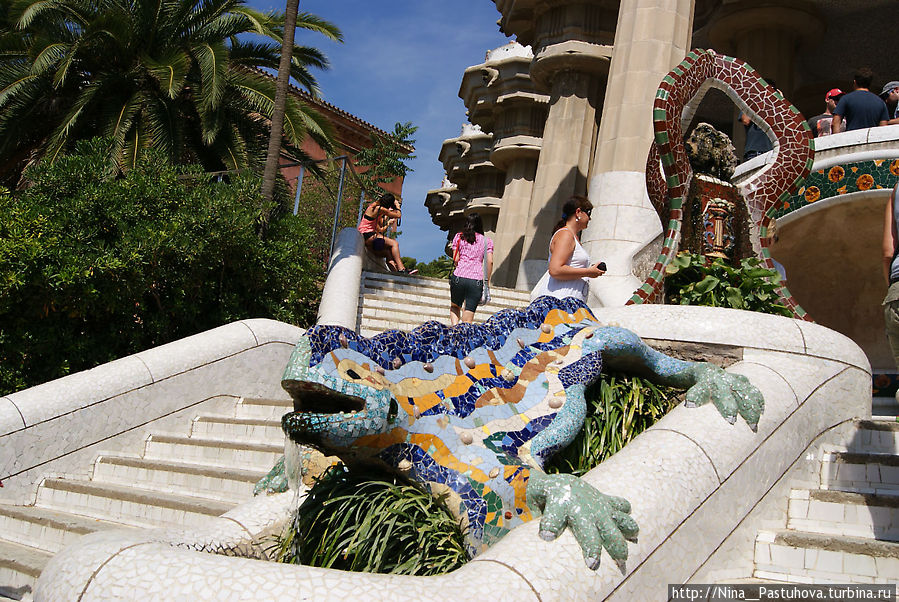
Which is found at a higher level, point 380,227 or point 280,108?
point 280,108

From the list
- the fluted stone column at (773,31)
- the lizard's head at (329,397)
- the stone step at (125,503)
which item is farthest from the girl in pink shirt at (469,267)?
the fluted stone column at (773,31)

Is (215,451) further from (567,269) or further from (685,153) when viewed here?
(685,153)

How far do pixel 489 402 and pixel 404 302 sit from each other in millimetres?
7210

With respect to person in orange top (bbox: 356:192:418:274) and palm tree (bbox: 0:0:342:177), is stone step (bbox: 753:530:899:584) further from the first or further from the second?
palm tree (bbox: 0:0:342:177)

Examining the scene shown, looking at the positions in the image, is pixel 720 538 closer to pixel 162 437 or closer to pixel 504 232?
pixel 162 437

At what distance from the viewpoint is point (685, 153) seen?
22.5ft

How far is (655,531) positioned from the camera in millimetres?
3416

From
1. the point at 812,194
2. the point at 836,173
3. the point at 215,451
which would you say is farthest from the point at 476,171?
the point at 215,451

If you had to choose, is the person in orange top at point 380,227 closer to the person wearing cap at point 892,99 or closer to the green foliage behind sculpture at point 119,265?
the green foliage behind sculpture at point 119,265

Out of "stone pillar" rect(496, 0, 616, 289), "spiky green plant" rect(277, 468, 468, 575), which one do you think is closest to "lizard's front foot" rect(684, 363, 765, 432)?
"spiky green plant" rect(277, 468, 468, 575)

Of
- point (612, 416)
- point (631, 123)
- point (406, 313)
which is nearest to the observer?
point (612, 416)

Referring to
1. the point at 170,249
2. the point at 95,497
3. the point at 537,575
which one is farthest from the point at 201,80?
the point at 537,575

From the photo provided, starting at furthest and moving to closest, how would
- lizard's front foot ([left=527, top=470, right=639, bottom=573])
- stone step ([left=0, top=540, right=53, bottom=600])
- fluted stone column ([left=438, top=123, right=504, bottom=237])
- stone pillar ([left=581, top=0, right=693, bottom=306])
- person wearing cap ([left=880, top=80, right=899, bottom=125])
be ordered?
1. fluted stone column ([left=438, top=123, right=504, bottom=237])
2. stone pillar ([left=581, top=0, right=693, bottom=306])
3. person wearing cap ([left=880, top=80, right=899, bottom=125])
4. stone step ([left=0, top=540, right=53, bottom=600])
5. lizard's front foot ([left=527, top=470, right=639, bottom=573])

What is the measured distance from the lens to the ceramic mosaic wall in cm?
900
